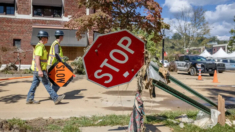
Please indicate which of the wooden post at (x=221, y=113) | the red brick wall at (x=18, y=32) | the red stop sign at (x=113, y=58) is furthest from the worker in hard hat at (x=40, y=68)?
the red brick wall at (x=18, y=32)

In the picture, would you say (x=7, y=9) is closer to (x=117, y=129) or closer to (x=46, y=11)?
(x=46, y=11)

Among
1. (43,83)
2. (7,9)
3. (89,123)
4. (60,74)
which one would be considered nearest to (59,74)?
(60,74)

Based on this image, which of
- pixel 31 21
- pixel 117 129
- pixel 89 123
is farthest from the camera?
pixel 31 21

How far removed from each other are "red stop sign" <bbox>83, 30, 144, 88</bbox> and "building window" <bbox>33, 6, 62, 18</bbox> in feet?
69.8

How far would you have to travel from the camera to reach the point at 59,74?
6.15 m

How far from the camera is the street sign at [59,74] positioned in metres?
6.11

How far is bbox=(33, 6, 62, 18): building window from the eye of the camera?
2220 centimetres

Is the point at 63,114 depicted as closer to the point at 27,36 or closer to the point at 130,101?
the point at 130,101

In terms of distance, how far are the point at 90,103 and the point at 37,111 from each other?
5.27 ft

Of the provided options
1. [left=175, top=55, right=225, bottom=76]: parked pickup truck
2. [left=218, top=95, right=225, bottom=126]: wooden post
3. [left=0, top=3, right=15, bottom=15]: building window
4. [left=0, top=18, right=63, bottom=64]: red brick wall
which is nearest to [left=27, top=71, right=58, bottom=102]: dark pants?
[left=218, top=95, right=225, bottom=126]: wooden post

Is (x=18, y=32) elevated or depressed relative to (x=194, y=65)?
elevated

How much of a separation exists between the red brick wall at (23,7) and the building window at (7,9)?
70 cm

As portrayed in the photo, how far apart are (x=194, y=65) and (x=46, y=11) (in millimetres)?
15704

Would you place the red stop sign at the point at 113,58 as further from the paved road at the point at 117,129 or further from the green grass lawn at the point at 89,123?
the green grass lawn at the point at 89,123
